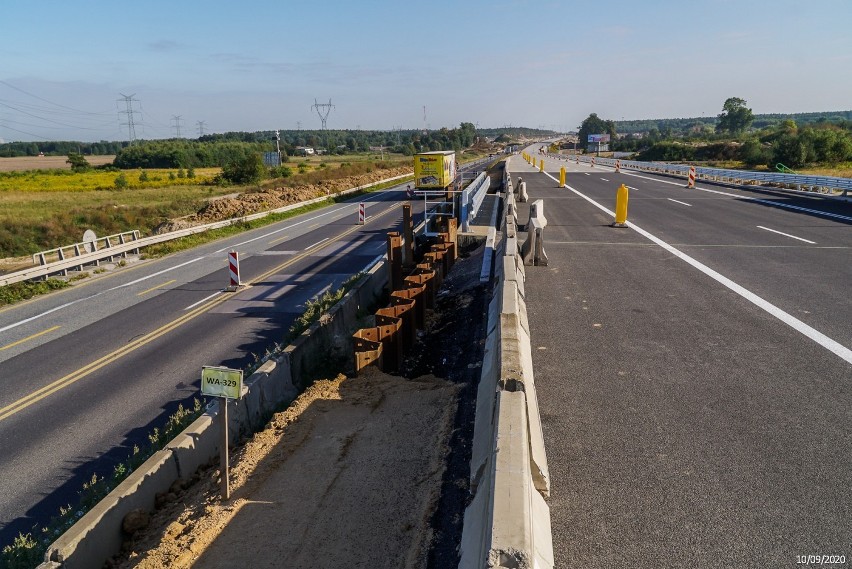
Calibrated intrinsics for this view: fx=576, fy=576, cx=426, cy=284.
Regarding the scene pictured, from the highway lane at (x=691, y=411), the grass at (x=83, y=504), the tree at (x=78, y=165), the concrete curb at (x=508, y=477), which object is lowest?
the grass at (x=83, y=504)

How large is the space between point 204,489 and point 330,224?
86.2 feet

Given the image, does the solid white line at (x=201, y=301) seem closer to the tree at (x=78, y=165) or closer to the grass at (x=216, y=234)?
the grass at (x=216, y=234)

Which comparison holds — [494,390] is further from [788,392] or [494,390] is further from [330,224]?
[330,224]

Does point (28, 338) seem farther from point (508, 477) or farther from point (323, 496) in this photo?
point (508, 477)

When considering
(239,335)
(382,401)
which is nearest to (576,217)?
(239,335)

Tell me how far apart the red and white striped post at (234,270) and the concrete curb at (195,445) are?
590 centimetres

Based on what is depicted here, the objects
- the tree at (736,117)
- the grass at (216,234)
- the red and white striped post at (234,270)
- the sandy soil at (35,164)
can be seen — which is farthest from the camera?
the tree at (736,117)

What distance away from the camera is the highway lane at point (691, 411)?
3.65 meters

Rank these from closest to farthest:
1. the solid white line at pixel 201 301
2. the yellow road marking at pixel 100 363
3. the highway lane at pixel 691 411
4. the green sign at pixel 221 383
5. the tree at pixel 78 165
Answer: the highway lane at pixel 691 411 → the green sign at pixel 221 383 → the yellow road marking at pixel 100 363 → the solid white line at pixel 201 301 → the tree at pixel 78 165

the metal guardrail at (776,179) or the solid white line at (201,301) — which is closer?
the solid white line at (201,301)

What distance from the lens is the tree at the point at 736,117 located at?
16950cm

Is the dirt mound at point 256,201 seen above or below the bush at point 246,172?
below

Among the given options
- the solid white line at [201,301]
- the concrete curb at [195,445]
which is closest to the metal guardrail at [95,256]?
the solid white line at [201,301]
